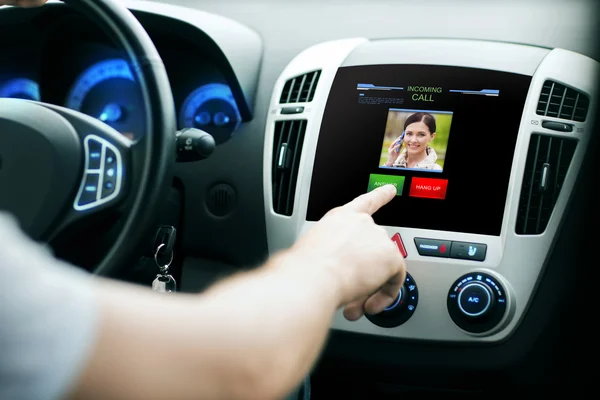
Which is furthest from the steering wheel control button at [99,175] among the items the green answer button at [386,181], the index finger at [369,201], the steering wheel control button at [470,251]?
the steering wheel control button at [470,251]

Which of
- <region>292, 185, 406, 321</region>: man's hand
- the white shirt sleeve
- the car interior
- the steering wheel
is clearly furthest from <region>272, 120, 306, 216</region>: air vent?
the white shirt sleeve

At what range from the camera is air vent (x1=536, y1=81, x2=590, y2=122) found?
3.62ft

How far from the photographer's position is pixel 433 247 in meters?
1.13

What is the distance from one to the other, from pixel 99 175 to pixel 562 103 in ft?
2.44

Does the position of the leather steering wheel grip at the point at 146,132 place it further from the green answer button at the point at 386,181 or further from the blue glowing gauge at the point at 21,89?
the blue glowing gauge at the point at 21,89

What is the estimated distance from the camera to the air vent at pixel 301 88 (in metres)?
1.24

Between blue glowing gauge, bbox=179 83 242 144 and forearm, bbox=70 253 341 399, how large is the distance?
3.09ft

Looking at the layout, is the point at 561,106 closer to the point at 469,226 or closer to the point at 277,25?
the point at 469,226

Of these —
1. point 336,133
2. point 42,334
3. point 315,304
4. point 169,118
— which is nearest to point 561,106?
point 336,133

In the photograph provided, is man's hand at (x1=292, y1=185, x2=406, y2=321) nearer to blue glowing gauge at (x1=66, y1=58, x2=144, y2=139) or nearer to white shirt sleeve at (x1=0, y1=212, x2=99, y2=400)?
white shirt sleeve at (x1=0, y1=212, x2=99, y2=400)

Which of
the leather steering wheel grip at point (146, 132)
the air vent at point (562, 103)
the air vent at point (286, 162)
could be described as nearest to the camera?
the leather steering wheel grip at point (146, 132)

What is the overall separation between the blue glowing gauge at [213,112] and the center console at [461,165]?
0.79ft

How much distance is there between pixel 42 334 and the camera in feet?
1.11

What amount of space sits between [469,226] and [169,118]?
531 millimetres
